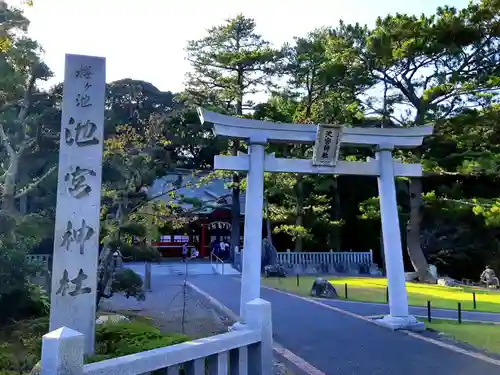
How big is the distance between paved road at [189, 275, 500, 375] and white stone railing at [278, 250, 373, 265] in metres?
13.5

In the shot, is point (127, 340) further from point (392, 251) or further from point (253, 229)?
point (392, 251)

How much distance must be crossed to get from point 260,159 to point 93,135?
4028 mm

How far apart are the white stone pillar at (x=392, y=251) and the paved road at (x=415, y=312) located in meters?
2.03

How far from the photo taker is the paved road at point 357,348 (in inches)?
265

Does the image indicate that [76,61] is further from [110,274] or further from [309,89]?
[309,89]

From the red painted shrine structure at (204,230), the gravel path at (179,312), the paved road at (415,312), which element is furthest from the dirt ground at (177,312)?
the red painted shrine structure at (204,230)

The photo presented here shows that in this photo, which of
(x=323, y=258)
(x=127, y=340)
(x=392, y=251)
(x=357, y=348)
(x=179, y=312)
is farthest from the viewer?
(x=323, y=258)

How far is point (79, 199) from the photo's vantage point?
6055 mm

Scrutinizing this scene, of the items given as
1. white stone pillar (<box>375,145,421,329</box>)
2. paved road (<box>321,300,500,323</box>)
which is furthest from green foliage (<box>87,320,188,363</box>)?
paved road (<box>321,300,500,323</box>)

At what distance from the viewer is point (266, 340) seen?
416 cm

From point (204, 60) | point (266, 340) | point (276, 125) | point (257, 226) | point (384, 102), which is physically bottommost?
point (266, 340)

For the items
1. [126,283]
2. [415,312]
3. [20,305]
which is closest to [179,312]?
[126,283]

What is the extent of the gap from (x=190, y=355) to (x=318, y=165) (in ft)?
22.9

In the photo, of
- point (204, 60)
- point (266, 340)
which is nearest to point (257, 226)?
point (266, 340)
